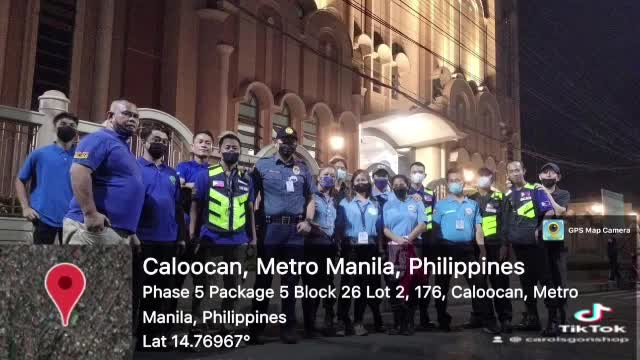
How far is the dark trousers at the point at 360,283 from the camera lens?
19.5 feet

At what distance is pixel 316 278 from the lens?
5.71 meters

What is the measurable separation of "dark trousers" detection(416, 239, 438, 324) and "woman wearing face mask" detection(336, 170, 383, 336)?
56 cm

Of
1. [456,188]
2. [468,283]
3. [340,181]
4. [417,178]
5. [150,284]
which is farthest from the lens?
[340,181]

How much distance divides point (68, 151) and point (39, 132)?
2185mm

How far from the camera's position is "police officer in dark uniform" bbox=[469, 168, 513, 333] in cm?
644

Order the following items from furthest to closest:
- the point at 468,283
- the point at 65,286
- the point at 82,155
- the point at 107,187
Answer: the point at 468,283 < the point at 107,187 < the point at 82,155 < the point at 65,286

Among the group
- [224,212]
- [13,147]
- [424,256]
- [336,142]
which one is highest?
[336,142]

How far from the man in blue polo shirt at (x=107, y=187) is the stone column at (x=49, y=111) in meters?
3.51

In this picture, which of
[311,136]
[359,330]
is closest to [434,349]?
[359,330]

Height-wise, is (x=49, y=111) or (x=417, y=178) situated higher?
(x=49, y=111)

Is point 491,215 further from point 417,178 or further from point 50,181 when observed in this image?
point 50,181

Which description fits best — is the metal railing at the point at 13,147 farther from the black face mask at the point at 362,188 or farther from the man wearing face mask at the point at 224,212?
the black face mask at the point at 362,188

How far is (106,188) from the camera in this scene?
379 cm

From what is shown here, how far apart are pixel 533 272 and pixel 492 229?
727 millimetres
